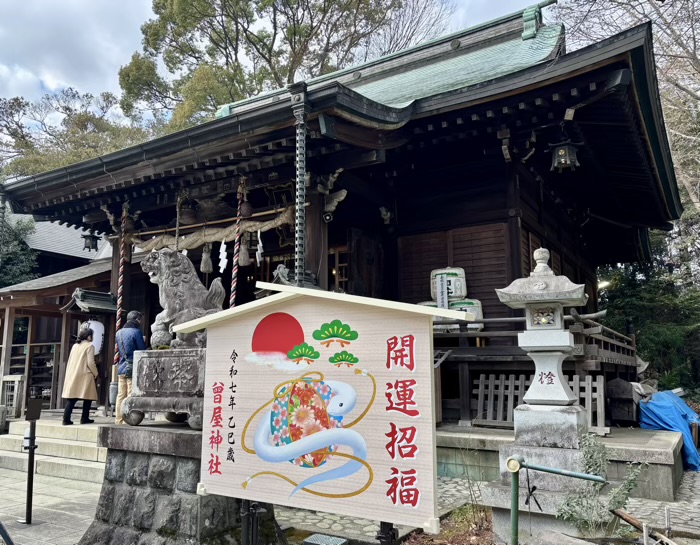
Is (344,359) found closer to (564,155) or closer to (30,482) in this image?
(30,482)

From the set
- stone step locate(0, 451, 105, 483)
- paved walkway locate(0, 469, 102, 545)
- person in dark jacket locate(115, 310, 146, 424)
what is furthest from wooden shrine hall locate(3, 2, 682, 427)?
paved walkway locate(0, 469, 102, 545)

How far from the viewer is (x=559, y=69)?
6141 mm

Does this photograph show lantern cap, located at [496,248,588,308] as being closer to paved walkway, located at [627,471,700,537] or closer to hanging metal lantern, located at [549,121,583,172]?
paved walkway, located at [627,471,700,537]

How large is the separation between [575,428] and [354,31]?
68.3 feet

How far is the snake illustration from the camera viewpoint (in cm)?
281

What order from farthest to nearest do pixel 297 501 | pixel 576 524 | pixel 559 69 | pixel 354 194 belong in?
pixel 354 194
pixel 559 69
pixel 576 524
pixel 297 501

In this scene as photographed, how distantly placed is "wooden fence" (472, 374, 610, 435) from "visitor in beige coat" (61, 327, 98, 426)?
631cm

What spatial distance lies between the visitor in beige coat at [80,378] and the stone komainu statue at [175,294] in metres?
4.08

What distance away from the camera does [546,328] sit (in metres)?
4.65

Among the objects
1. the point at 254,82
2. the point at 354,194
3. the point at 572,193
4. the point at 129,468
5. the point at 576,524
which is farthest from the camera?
the point at 254,82

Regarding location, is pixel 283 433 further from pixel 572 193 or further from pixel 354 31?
pixel 354 31

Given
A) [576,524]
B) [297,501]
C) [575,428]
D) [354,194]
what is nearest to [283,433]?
[297,501]

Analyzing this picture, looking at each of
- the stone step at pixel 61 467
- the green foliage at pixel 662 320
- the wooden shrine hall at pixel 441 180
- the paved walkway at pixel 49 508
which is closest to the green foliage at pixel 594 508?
the wooden shrine hall at pixel 441 180

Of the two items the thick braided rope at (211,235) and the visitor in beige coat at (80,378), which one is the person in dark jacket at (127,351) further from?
the thick braided rope at (211,235)
